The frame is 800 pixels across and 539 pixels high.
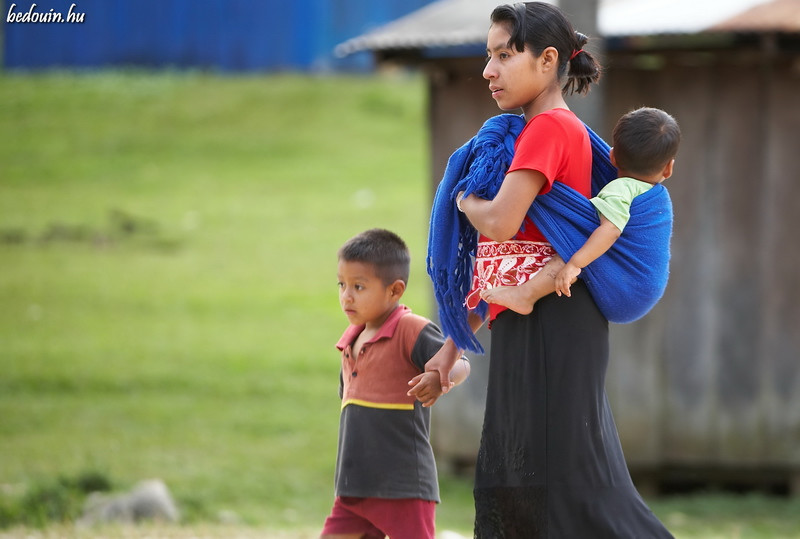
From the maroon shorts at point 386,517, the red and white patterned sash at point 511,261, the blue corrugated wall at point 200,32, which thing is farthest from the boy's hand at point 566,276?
the blue corrugated wall at point 200,32

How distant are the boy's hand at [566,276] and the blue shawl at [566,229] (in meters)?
0.04

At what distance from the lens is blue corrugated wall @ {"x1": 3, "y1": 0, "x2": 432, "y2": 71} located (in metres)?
13.4

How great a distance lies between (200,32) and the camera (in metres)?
13.9

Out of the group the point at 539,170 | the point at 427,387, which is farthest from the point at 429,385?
the point at 539,170

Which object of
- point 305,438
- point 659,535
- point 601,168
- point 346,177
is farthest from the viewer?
point 346,177

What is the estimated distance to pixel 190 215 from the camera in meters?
14.0

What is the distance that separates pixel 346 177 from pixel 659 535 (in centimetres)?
1232

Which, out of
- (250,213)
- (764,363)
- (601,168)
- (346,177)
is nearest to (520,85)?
(601,168)

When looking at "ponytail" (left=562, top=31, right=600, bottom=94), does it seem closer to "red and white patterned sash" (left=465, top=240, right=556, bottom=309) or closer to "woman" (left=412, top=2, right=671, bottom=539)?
"woman" (left=412, top=2, right=671, bottom=539)

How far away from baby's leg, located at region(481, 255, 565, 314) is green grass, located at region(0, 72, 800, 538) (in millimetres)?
2851

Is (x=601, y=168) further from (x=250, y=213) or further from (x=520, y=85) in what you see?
(x=250, y=213)

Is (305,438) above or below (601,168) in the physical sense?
below

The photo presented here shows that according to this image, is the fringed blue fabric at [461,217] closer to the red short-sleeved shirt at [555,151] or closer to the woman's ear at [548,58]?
the red short-sleeved shirt at [555,151]

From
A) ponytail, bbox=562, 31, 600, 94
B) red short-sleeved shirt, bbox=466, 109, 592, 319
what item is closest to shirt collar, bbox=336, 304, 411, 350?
red short-sleeved shirt, bbox=466, 109, 592, 319
